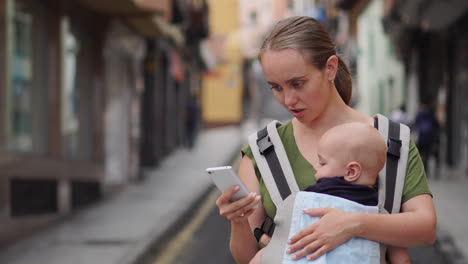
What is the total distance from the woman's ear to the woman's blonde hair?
1 cm

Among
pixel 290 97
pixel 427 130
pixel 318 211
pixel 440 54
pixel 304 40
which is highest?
pixel 440 54

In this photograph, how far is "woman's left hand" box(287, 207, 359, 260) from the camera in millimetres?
2293

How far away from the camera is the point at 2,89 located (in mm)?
8977

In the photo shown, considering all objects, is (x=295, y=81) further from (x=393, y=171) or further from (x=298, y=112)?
(x=393, y=171)

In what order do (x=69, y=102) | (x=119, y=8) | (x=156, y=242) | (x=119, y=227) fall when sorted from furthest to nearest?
(x=119, y=8) < (x=69, y=102) < (x=119, y=227) < (x=156, y=242)

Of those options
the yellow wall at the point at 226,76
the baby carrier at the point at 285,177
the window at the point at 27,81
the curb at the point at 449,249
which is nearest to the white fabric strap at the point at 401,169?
the baby carrier at the point at 285,177

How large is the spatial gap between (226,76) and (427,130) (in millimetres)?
38460

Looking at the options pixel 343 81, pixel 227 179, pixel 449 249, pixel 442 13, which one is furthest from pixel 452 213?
pixel 227 179

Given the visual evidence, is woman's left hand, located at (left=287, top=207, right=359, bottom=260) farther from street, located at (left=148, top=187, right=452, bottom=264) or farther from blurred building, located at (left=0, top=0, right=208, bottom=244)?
blurred building, located at (left=0, top=0, right=208, bottom=244)

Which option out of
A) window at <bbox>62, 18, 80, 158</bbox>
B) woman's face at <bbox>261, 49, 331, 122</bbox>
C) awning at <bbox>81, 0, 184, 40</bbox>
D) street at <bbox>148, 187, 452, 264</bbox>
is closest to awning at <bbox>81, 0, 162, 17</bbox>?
awning at <bbox>81, 0, 184, 40</bbox>

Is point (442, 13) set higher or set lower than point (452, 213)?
higher

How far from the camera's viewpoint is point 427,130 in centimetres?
1561

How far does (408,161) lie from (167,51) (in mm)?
23294

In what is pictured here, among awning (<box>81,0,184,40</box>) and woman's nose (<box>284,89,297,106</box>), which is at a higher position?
awning (<box>81,0,184,40</box>)
